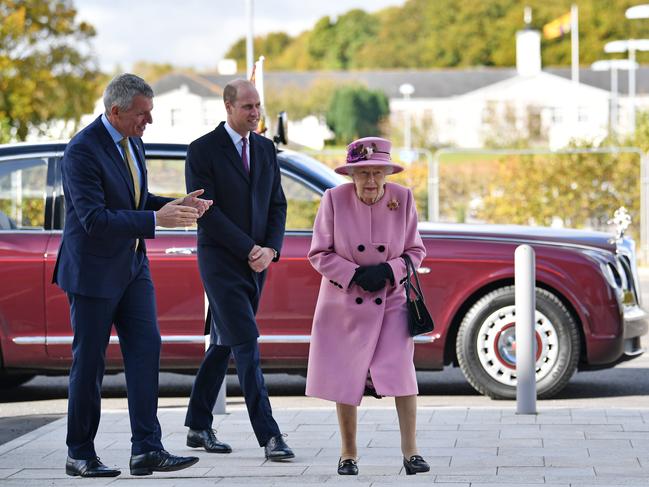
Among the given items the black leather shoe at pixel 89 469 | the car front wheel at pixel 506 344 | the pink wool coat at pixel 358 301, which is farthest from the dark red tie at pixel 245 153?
the car front wheel at pixel 506 344

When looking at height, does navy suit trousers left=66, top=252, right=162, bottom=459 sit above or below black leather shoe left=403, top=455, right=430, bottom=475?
above

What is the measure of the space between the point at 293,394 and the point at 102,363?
357 centimetres

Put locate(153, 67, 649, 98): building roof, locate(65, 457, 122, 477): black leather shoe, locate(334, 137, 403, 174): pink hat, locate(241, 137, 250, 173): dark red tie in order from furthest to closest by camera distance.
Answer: locate(153, 67, 649, 98): building roof → locate(241, 137, 250, 173): dark red tie → locate(65, 457, 122, 477): black leather shoe → locate(334, 137, 403, 174): pink hat

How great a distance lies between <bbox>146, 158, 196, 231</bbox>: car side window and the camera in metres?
9.98

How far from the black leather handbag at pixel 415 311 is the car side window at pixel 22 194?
3793mm

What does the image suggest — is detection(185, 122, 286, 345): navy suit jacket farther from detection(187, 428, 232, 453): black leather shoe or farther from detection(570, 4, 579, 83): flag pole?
detection(570, 4, 579, 83): flag pole

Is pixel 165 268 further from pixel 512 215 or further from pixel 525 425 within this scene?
pixel 512 215

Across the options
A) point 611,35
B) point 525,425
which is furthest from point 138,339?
point 611,35

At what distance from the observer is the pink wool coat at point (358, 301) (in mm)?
6793

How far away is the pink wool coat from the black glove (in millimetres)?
29

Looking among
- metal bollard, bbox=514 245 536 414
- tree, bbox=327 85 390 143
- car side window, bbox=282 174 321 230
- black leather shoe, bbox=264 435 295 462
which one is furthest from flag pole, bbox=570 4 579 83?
black leather shoe, bbox=264 435 295 462

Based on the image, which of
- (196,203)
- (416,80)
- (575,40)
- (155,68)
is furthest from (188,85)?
(196,203)

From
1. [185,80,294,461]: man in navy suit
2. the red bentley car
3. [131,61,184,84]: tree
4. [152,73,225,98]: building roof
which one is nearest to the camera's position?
[185,80,294,461]: man in navy suit

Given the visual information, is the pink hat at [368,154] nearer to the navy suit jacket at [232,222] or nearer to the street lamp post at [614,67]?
the navy suit jacket at [232,222]
